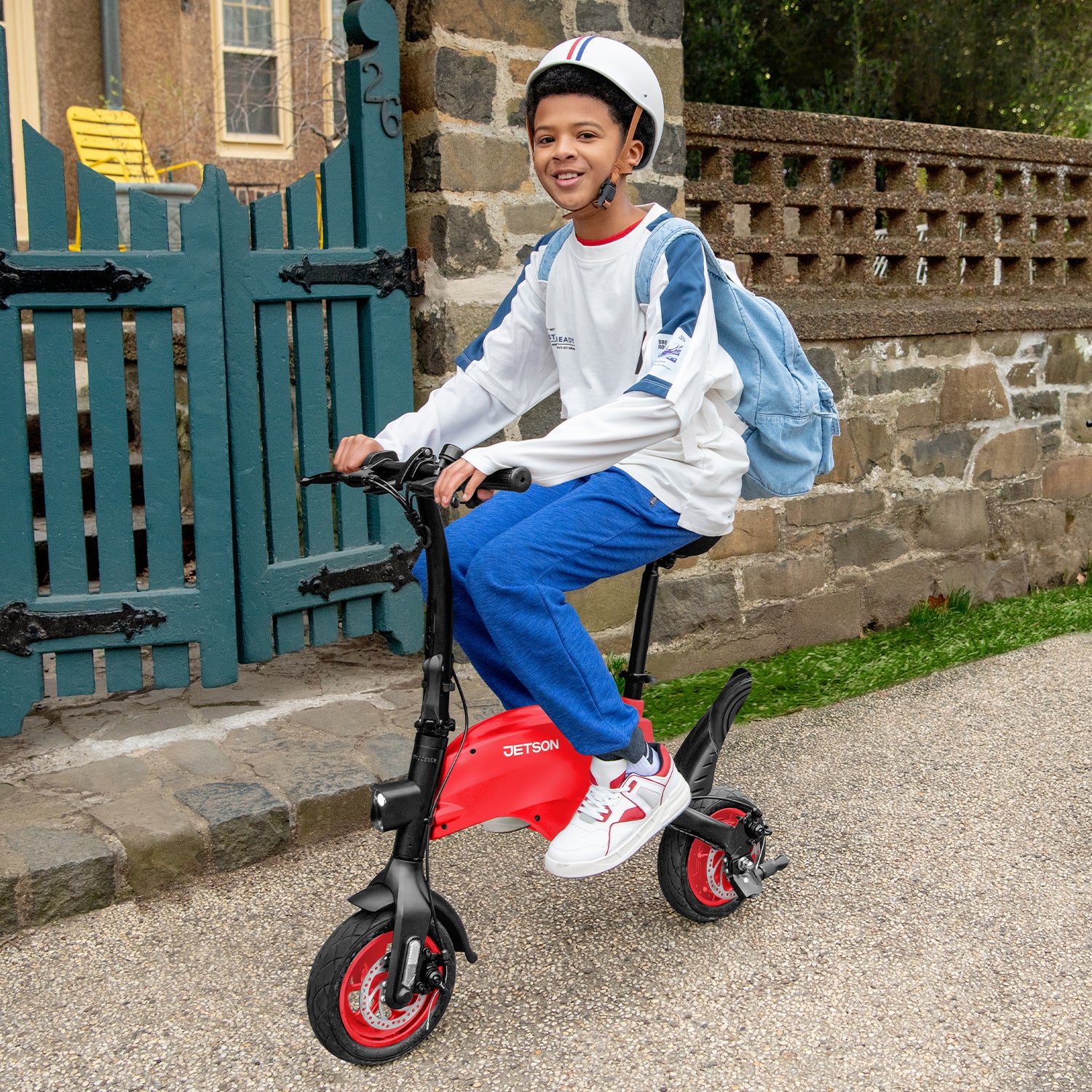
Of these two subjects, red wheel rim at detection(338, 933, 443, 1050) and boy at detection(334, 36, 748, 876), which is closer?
red wheel rim at detection(338, 933, 443, 1050)

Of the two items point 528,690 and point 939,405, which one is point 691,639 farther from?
point 528,690

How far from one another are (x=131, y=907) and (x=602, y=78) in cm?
212

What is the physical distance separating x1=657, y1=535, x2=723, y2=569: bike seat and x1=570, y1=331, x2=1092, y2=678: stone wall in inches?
63.9

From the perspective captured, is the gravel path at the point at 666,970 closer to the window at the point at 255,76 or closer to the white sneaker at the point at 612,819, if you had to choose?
the white sneaker at the point at 612,819

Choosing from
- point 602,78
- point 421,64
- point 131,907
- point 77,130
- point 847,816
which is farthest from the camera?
point 77,130

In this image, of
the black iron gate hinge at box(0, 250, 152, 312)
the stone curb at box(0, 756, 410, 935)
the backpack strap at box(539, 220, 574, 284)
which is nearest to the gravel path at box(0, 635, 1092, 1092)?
the stone curb at box(0, 756, 410, 935)

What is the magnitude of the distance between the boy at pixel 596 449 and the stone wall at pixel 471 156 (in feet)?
4.40

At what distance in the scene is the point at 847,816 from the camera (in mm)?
3385

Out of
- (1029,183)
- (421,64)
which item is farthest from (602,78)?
(1029,183)

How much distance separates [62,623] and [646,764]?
6.24 feet

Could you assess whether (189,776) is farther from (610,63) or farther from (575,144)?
(610,63)

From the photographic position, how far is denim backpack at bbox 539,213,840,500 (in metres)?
2.56

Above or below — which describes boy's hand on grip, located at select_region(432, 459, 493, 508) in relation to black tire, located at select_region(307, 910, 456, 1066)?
above

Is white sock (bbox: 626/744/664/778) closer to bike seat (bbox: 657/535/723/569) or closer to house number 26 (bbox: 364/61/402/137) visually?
bike seat (bbox: 657/535/723/569)
